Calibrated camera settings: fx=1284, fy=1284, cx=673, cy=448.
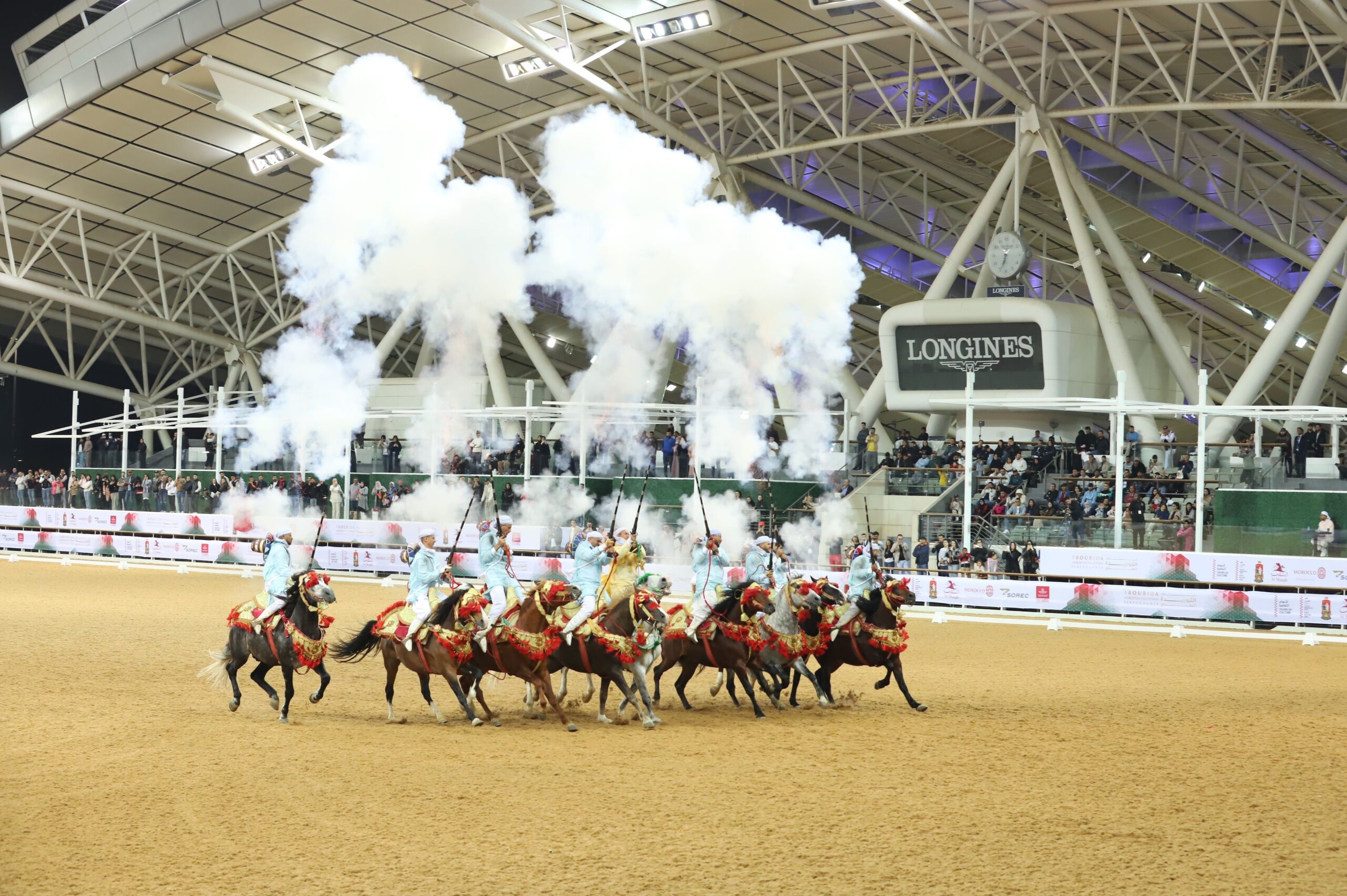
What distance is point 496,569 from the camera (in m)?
14.7

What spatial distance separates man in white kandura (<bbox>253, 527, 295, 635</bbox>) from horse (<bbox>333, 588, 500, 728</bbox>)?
3.97 ft

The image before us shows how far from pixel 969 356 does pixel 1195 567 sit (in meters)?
13.4

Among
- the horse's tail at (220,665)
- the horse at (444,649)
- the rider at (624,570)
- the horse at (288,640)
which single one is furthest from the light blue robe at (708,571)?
the horse's tail at (220,665)

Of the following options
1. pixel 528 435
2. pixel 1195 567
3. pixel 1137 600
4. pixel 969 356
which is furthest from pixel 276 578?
pixel 969 356

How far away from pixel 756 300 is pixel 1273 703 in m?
17.6

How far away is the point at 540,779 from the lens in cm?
1101

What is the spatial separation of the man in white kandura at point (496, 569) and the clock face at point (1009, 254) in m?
25.3

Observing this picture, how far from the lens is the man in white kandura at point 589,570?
13914mm

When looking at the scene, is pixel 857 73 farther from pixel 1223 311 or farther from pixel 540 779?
pixel 540 779

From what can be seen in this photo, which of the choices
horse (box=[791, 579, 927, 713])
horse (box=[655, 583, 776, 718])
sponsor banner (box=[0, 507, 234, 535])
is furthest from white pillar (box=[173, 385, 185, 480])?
horse (box=[791, 579, 927, 713])

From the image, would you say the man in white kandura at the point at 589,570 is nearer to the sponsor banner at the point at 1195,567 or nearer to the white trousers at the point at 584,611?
the white trousers at the point at 584,611

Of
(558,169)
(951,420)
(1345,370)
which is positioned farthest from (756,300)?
(1345,370)

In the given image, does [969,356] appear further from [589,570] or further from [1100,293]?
[589,570]

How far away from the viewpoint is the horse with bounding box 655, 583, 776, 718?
14.5m
